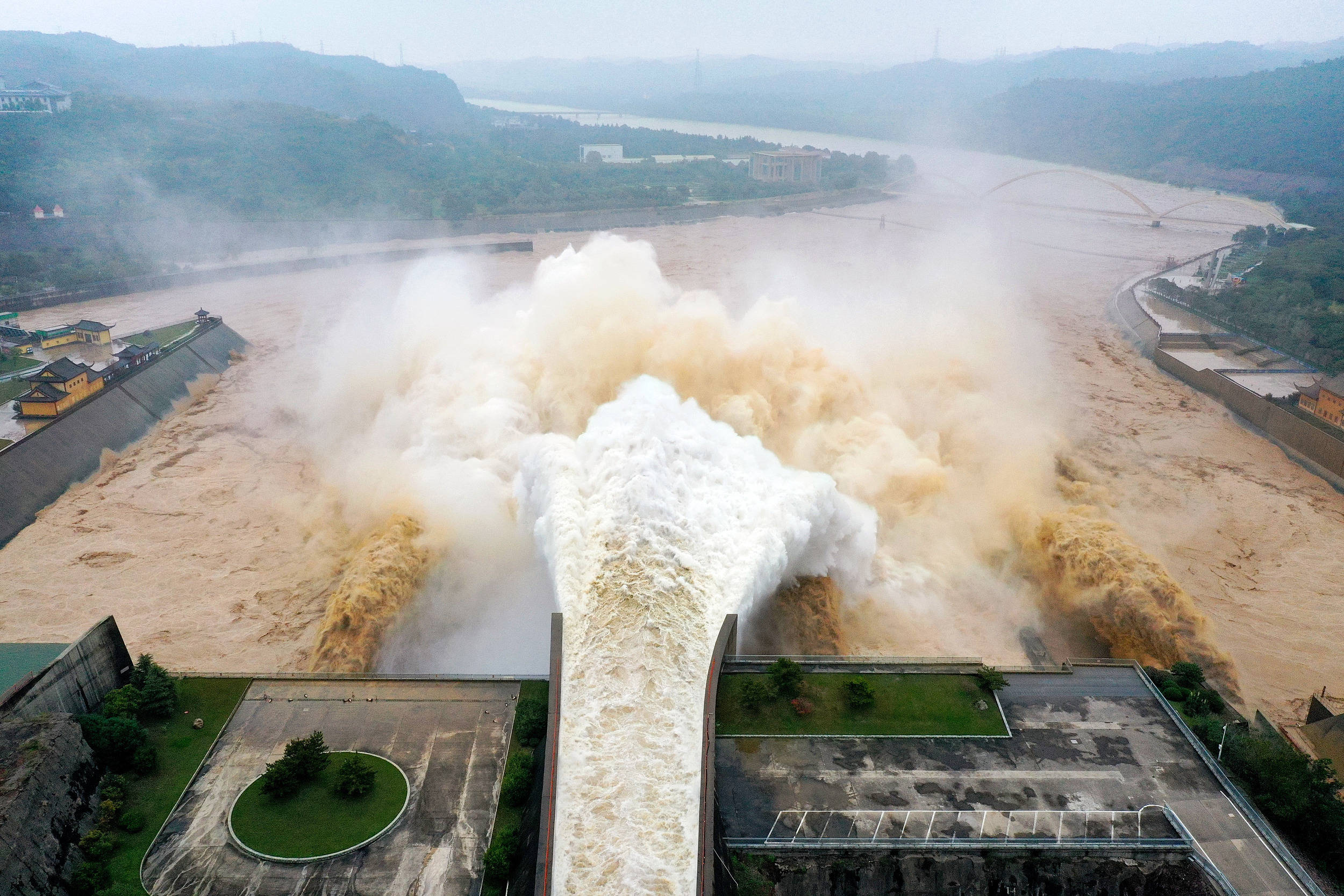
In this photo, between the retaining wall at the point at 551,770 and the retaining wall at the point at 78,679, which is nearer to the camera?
the retaining wall at the point at 551,770

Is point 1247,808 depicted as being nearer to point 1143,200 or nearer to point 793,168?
point 1143,200

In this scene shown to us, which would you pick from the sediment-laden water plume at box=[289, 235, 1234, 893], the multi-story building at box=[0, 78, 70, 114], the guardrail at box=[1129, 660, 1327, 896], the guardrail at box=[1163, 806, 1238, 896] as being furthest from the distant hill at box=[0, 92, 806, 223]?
the guardrail at box=[1163, 806, 1238, 896]

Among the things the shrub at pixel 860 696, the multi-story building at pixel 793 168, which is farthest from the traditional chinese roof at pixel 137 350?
the multi-story building at pixel 793 168

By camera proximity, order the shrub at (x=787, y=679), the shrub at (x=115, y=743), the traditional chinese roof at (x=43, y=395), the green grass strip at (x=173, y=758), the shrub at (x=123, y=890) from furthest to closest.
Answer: the traditional chinese roof at (x=43, y=395), the shrub at (x=787, y=679), the shrub at (x=115, y=743), the green grass strip at (x=173, y=758), the shrub at (x=123, y=890)

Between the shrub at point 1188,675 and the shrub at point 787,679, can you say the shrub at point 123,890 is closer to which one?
the shrub at point 787,679

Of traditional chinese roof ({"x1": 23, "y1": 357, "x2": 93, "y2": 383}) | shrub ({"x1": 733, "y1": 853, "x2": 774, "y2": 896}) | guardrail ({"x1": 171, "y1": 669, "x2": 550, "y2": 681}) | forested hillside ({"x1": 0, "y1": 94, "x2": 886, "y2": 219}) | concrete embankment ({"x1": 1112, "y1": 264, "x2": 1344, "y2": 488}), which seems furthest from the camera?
forested hillside ({"x1": 0, "y1": 94, "x2": 886, "y2": 219})

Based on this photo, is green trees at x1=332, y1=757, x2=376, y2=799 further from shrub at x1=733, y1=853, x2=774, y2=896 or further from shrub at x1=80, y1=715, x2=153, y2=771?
shrub at x1=733, y1=853, x2=774, y2=896
